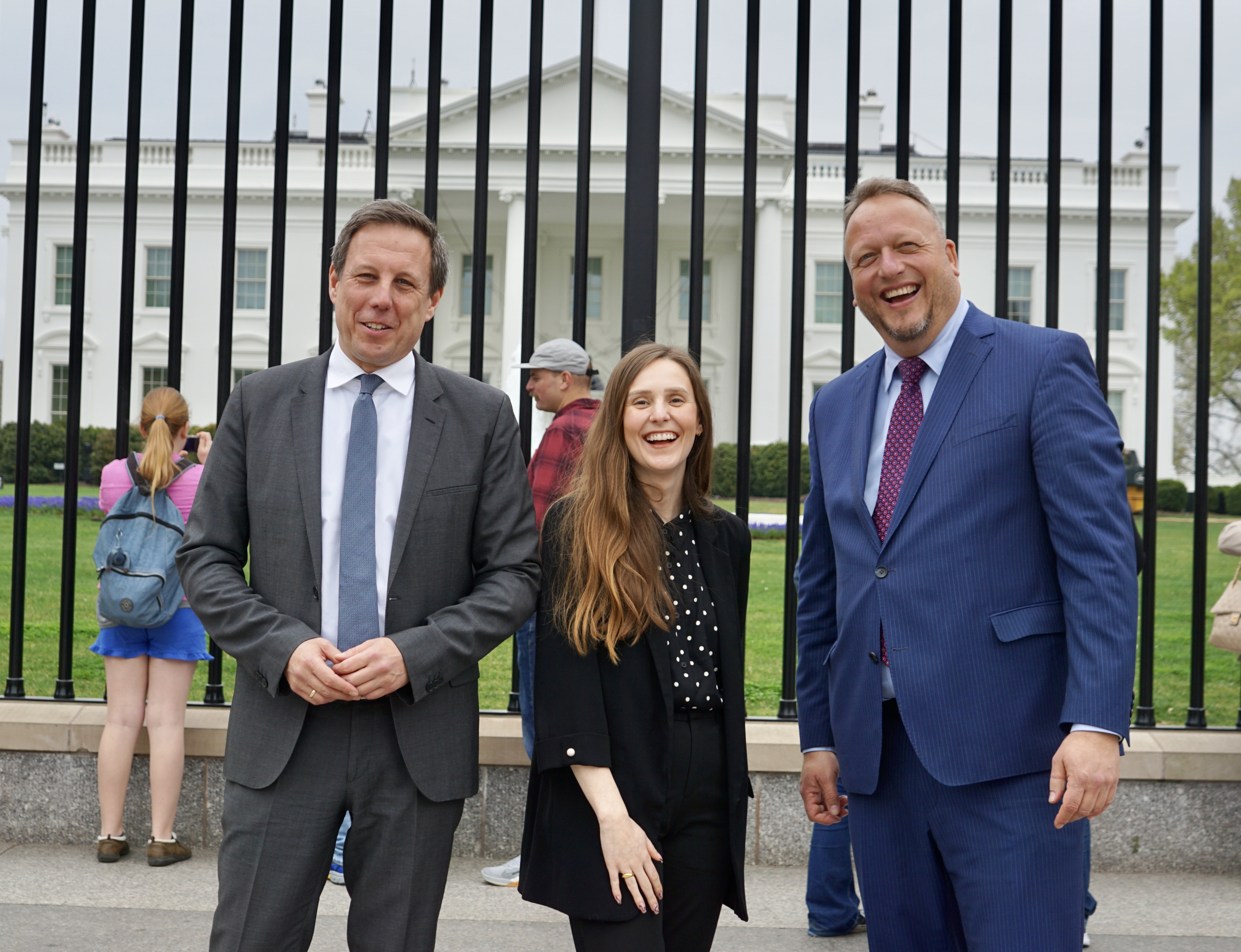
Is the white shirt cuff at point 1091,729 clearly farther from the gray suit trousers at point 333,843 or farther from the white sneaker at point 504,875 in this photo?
the white sneaker at point 504,875

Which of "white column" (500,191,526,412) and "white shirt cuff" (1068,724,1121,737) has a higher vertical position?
"white column" (500,191,526,412)

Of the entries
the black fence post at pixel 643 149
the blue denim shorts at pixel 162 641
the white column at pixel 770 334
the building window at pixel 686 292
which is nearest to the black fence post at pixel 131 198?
the blue denim shorts at pixel 162 641

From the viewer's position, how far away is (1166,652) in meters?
9.70

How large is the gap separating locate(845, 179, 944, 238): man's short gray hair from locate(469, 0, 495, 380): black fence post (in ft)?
6.16

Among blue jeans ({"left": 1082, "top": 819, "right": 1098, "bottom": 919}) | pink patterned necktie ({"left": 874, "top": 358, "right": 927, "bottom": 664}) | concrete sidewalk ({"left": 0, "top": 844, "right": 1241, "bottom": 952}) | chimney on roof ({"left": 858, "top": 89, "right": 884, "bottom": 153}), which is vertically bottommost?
concrete sidewalk ({"left": 0, "top": 844, "right": 1241, "bottom": 952})

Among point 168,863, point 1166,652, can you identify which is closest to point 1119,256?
point 1166,652

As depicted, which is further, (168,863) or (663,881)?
(168,863)

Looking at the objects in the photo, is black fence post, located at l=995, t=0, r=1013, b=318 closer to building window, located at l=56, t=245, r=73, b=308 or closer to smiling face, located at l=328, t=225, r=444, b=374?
smiling face, located at l=328, t=225, r=444, b=374

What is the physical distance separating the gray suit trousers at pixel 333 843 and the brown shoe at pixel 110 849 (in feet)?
6.94

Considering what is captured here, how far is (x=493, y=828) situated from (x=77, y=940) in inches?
57.3

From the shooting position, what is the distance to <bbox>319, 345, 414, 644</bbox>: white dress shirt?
2354mm

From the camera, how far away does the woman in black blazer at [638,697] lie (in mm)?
2211

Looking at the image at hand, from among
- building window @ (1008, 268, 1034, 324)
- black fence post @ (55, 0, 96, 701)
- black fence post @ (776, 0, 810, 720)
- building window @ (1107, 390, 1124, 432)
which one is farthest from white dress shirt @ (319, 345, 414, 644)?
building window @ (1008, 268, 1034, 324)

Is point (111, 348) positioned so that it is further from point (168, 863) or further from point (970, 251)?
point (168, 863)
